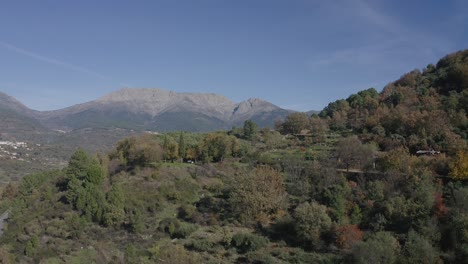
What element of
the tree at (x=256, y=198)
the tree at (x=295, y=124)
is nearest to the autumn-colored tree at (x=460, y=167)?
the tree at (x=256, y=198)

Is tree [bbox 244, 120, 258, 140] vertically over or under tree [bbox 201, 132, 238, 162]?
over

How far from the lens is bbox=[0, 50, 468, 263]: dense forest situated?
92.1 feet

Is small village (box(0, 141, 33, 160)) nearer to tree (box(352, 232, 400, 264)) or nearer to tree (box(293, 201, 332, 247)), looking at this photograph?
tree (box(293, 201, 332, 247))

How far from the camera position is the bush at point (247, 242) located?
2955cm

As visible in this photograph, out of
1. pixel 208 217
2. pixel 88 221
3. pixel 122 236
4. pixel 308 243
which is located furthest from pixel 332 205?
pixel 88 221

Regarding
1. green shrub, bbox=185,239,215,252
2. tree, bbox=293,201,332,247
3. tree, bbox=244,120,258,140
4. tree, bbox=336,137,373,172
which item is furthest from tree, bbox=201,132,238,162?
tree, bbox=293,201,332,247

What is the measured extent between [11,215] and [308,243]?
34352mm

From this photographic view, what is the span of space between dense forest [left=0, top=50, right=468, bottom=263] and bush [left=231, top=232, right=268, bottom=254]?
0.08 m

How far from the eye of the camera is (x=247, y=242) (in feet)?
98.2

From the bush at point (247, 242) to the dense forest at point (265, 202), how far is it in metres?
0.08

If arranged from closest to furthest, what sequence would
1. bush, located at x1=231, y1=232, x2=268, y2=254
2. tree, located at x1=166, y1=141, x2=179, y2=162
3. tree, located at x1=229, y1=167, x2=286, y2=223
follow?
1. bush, located at x1=231, y1=232, x2=268, y2=254
2. tree, located at x1=229, y1=167, x2=286, y2=223
3. tree, located at x1=166, y1=141, x2=179, y2=162

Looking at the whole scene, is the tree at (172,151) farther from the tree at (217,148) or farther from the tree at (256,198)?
the tree at (256,198)

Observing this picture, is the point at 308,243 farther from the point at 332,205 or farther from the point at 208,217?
the point at 208,217

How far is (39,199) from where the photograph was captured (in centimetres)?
4872
